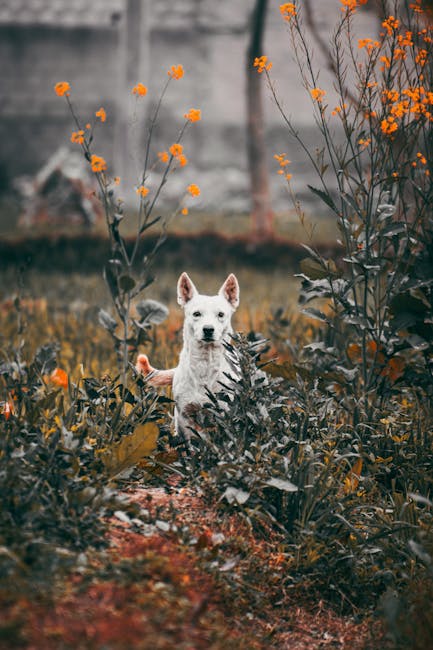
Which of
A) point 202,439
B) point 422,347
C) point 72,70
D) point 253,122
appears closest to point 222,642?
point 202,439

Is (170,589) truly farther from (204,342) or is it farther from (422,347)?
(422,347)

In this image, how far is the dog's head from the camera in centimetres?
457

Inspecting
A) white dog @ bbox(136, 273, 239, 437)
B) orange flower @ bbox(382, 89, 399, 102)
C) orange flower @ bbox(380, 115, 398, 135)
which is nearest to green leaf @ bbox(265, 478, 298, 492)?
white dog @ bbox(136, 273, 239, 437)

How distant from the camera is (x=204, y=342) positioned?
4590mm

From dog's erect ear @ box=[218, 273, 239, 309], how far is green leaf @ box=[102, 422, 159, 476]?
133 cm

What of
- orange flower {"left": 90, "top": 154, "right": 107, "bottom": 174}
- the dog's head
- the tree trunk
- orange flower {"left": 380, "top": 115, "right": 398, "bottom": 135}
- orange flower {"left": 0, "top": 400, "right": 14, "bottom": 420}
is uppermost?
the tree trunk

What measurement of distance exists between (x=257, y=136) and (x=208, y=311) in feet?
31.1

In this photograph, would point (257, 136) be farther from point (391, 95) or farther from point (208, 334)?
point (208, 334)

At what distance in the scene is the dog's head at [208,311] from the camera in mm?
4574

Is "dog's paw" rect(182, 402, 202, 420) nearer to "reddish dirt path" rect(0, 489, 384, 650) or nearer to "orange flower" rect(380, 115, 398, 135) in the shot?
"reddish dirt path" rect(0, 489, 384, 650)

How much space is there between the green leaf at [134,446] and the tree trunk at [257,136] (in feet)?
32.0

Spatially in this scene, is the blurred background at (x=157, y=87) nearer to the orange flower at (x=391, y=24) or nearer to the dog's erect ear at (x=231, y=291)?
the orange flower at (x=391, y=24)

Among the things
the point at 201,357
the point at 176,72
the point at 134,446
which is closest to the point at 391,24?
the point at 176,72

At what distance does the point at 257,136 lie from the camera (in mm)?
13688
